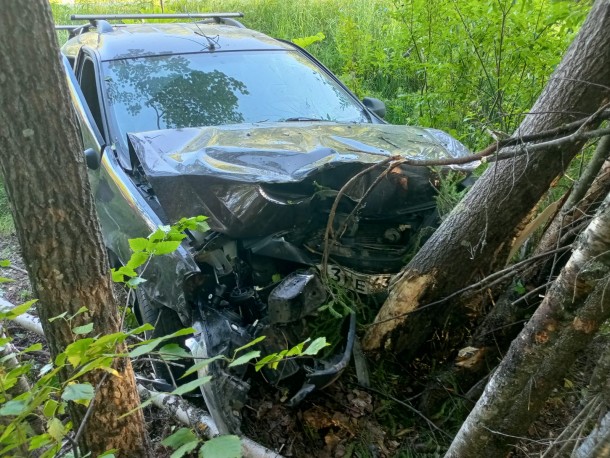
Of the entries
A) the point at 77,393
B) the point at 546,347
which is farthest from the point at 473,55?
the point at 77,393

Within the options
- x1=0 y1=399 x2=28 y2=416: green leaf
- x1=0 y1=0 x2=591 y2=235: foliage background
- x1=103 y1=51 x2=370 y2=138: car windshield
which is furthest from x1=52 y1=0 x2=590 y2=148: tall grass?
x1=0 y1=399 x2=28 y2=416: green leaf

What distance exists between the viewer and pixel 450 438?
2.78 meters

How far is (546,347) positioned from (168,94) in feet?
9.34

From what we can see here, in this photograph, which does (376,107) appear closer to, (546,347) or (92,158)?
(92,158)

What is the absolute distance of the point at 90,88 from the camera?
4.16 m

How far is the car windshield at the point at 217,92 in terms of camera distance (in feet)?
12.1

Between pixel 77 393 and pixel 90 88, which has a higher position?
pixel 90 88

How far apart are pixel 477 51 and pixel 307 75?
1511mm

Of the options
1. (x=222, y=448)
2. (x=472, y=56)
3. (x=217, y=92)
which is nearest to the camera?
(x=222, y=448)

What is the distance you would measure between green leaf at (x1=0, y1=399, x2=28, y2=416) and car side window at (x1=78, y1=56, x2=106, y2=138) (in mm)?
2867

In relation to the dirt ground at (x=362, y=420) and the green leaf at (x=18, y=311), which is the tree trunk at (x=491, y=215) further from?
the green leaf at (x=18, y=311)

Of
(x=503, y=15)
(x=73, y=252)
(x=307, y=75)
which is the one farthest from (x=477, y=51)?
(x=73, y=252)

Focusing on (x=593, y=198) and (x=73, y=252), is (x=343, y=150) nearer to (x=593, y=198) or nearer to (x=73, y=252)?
(x=593, y=198)

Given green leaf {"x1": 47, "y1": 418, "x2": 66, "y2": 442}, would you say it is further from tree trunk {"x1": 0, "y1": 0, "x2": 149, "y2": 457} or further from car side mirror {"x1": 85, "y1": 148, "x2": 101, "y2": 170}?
car side mirror {"x1": 85, "y1": 148, "x2": 101, "y2": 170}
